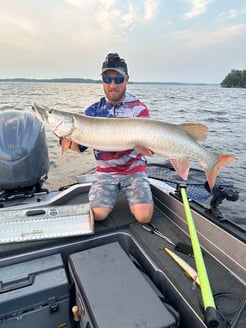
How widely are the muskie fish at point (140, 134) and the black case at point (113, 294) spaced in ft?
3.64

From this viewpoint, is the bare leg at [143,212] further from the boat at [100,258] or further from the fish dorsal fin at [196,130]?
the fish dorsal fin at [196,130]

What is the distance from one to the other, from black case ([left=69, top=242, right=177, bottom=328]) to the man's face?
73.0 inches

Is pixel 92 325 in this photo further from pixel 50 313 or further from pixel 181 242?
pixel 181 242

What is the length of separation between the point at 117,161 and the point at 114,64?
1146 mm

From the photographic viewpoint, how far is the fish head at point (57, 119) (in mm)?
2719

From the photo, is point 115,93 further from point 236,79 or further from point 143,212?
point 236,79

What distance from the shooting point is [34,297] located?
6.17 ft

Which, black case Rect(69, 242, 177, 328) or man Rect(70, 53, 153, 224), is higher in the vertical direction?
man Rect(70, 53, 153, 224)

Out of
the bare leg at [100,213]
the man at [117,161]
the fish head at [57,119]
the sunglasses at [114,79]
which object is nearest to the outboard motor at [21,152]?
the man at [117,161]

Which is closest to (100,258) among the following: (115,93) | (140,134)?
(140,134)

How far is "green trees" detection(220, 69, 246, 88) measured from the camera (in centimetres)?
7906

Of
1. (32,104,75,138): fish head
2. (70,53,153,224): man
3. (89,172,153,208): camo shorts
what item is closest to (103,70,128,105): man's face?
(70,53,153,224): man

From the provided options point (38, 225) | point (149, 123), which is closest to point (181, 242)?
point (149, 123)

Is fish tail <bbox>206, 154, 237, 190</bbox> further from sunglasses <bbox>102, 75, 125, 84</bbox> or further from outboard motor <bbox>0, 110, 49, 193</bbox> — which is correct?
outboard motor <bbox>0, 110, 49, 193</bbox>
